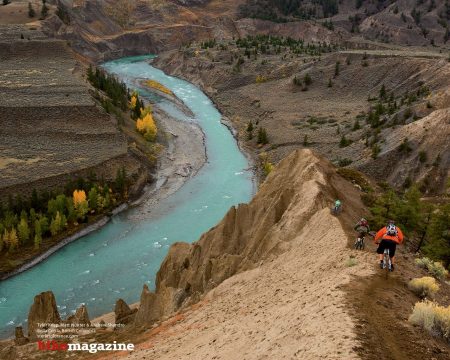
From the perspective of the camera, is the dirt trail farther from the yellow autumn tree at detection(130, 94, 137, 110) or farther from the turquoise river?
→ the yellow autumn tree at detection(130, 94, 137, 110)

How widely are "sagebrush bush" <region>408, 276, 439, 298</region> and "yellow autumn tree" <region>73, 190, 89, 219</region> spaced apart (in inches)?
2385

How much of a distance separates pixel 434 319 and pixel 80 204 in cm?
6439

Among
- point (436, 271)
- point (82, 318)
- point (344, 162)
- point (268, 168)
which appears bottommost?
point (82, 318)

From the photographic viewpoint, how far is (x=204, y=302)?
3488 centimetres

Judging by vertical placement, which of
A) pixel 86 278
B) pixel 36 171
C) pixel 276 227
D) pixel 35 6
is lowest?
pixel 86 278

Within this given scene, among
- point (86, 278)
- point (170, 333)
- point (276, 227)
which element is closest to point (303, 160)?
point (276, 227)

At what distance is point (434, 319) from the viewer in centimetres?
1959

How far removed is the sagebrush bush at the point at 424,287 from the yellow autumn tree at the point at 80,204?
199 ft

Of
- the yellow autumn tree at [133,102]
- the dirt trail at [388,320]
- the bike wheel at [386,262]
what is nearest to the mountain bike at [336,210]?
the dirt trail at [388,320]

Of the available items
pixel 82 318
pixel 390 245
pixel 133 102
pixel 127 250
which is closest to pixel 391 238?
pixel 390 245

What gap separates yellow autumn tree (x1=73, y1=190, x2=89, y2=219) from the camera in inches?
3019

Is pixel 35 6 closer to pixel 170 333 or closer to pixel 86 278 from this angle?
pixel 86 278

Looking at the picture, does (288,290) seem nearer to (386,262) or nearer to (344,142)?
(386,262)

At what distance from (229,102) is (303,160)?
3941 inches
